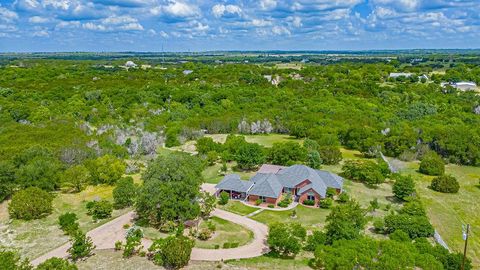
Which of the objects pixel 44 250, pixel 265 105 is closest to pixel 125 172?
pixel 44 250

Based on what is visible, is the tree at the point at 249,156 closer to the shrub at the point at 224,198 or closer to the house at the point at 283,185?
the house at the point at 283,185

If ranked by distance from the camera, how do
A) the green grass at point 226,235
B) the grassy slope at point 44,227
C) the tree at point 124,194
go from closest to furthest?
the grassy slope at point 44,227, the green grass at point 226,235, the tree at point 124,194

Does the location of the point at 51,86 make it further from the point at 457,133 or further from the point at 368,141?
the point at 457,133

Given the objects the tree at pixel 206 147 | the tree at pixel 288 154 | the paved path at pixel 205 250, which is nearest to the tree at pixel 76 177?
the paved path at pixel 205 250

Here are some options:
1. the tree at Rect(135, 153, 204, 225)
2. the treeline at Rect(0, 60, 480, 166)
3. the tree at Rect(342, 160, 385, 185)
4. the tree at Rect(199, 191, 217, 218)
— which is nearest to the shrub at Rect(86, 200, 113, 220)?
the tree at Rect(135, 153, 204, 225)

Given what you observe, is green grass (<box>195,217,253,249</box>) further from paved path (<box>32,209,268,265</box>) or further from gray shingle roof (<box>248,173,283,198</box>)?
gray shingle roof (<box>248,173,283,198</box>)

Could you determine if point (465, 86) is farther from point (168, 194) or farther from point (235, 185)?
point (168, 194)
